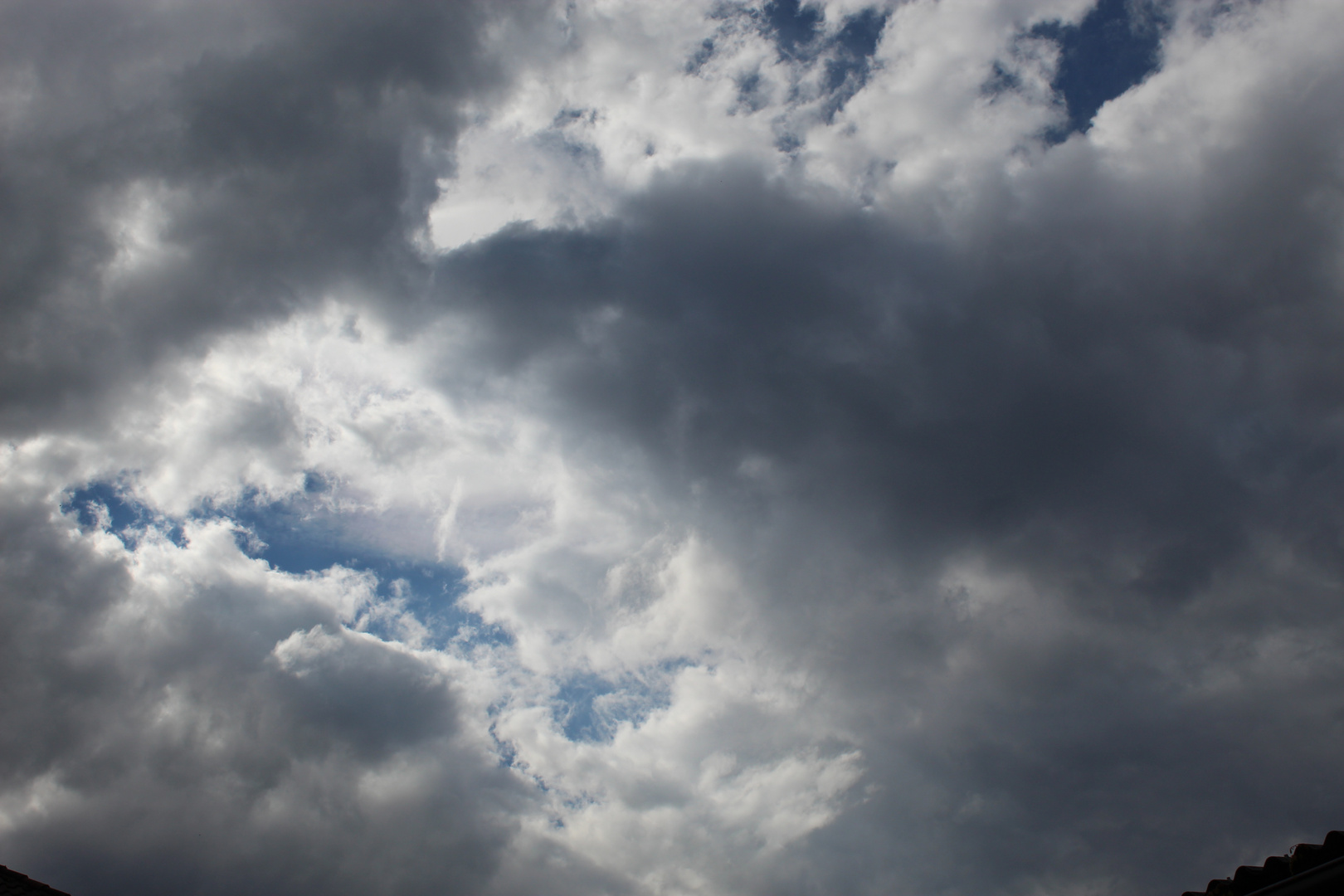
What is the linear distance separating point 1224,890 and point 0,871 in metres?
64.3

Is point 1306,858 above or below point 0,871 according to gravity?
below

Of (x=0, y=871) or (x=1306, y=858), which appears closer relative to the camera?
(x=1306, y=858)

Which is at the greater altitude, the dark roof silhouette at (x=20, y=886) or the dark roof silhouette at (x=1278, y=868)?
the dark roof silhouette at (x=20, y=886)

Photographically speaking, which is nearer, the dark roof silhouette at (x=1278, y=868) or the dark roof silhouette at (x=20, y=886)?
the dark roof silhouette at (x=1278, y=868)

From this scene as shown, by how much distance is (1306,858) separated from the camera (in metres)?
25.1

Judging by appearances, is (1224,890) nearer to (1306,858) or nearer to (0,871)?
(1306,858)

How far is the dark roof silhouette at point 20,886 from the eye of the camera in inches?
1730

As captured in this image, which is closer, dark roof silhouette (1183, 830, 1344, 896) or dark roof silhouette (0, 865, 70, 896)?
dark roof silhouette (1183, 830, 1344, 896)

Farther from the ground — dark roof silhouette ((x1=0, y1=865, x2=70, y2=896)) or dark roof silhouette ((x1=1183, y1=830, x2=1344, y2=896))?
dark roof silhouette ((x1=0, y1=865, x2=70, y2=896))

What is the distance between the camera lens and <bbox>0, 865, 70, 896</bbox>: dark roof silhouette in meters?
43.9

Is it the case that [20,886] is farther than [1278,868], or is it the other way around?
[20,886]

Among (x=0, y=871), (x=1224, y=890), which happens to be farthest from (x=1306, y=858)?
(x=0, y=871)

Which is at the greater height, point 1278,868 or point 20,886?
point 20,886

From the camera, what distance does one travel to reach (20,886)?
45.0 meters
